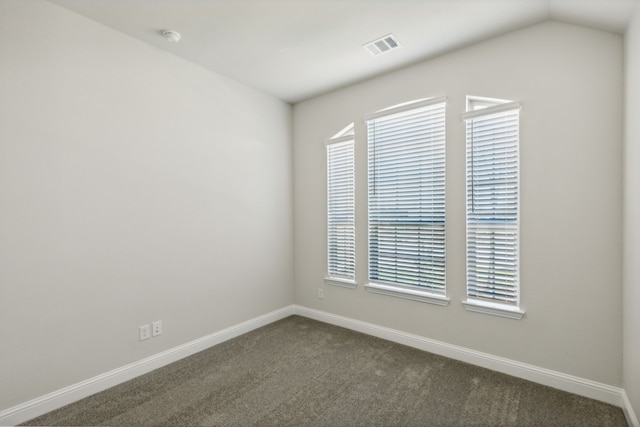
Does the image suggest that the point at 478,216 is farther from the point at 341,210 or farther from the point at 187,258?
the point at 187,258

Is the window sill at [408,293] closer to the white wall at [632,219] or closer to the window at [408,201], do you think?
the window at [408,201]

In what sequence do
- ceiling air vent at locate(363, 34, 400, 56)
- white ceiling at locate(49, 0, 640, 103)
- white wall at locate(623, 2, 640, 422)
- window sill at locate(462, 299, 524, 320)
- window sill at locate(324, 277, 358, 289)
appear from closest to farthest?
white wall at locate(623, 2, 640, 422), white ceiling at locate(49, 0, 640, 103), window sill at locate(462, 299, 524, 320), ceiling air vent at locate(363, 34, 400, 56), window sill at locate(324, 277, 358, 289)

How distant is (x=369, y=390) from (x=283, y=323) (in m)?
1.60

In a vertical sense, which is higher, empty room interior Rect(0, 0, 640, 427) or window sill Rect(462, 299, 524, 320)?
empty room interior Rect(0, 0, 640, 427)

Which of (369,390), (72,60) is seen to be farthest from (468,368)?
(72,60)

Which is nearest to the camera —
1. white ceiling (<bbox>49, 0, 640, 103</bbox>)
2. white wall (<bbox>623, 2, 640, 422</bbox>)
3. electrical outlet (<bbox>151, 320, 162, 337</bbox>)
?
white wall (<bbox>623, 2, 640, 422</bbox>)

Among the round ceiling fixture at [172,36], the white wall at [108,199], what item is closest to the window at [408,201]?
the white wall at [108,199]

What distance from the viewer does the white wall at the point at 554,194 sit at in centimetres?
212

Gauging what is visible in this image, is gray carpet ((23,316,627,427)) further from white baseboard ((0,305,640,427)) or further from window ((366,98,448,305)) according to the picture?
window ((366,98,448,305))

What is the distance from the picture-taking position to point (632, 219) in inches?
73.9

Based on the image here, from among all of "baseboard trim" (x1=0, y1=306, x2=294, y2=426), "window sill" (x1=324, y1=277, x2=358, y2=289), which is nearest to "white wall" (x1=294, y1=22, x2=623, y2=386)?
"window sill" (x1=324, y1=277, x2=358, y2=289)

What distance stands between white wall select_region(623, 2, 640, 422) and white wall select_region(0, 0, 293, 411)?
3.13 metres

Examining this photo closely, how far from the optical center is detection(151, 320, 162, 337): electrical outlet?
2674 millimetres

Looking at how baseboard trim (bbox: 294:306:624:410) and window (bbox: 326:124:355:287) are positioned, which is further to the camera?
window (bbox: 326:124:355:287)
